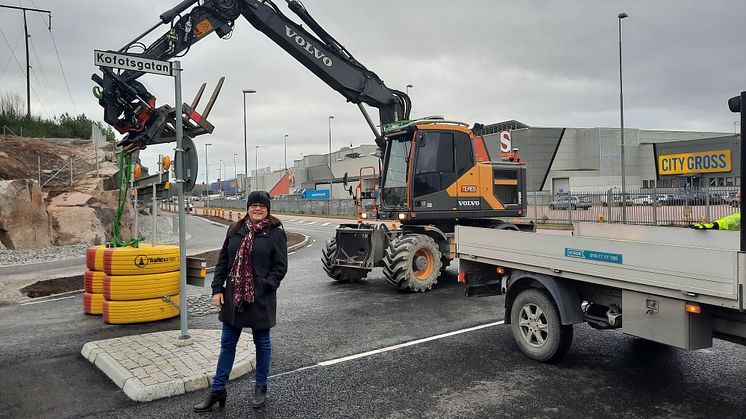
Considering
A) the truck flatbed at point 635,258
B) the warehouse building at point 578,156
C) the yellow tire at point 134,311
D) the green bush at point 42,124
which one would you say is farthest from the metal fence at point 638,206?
the warehouse building at point 578,156

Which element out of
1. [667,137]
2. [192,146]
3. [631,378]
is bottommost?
[631,378]

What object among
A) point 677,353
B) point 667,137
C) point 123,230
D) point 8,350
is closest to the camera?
point 677,353

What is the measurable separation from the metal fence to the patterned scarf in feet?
50.6

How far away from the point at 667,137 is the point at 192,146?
7615 cm

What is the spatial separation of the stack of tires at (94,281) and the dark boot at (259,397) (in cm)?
462

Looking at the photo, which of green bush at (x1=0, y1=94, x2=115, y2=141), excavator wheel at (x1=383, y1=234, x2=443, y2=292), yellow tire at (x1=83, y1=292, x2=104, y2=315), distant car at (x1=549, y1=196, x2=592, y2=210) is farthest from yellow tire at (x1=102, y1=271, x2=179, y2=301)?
green bush at (x1=0, y1=94, x2=115, y2=141)

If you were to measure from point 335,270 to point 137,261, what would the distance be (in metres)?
4.42

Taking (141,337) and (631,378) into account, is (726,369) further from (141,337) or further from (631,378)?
(141,337)

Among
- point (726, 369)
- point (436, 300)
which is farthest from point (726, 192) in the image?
point (726, 369)

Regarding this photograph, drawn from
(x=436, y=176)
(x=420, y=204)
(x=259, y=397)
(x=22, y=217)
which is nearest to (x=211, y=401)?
(x=259, y=397)

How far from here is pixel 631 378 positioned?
16.8 ft

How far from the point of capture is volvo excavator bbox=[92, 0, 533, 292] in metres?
9.61

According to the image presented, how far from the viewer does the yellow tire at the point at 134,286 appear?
24.6ft

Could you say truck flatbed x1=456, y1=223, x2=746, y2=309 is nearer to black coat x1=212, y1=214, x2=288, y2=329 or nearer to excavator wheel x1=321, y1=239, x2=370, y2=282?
black coat x1=212, y1=214, x2=288, y2=329
